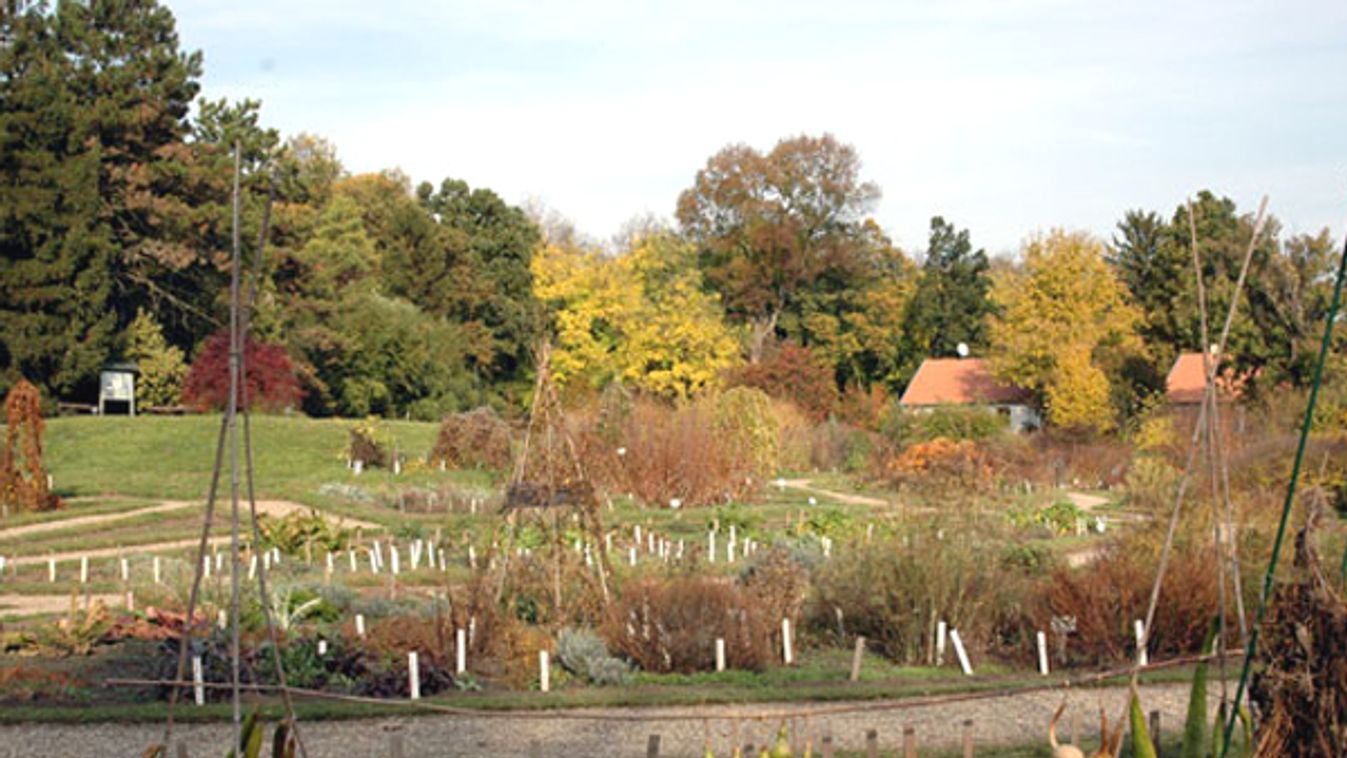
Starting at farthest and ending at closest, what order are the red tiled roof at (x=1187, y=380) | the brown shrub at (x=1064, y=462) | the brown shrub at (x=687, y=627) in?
the red tiled roof at (x=1187, y=380) → the brown shrub at (x=1064, y=462) → the brown shrub at (x=687, y=627)

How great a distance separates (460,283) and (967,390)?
18.1 m

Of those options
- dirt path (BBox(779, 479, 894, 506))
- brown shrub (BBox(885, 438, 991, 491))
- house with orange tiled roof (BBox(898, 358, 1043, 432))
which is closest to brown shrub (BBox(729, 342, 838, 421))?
house with orange tiled roof (BBox(898, 358, 1043, 432))

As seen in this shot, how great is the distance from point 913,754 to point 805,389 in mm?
37668

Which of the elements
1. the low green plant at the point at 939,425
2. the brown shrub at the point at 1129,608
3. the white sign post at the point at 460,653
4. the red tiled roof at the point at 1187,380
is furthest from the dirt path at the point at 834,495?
the white sign post at the point at 460,653

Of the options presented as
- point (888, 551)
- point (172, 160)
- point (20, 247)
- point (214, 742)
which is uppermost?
point (172, 160)

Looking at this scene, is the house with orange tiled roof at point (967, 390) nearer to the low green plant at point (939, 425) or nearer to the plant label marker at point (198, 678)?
the low green plant at point (939, 425)

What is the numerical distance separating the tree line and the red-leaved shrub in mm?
222

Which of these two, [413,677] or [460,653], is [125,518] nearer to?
[460,653]

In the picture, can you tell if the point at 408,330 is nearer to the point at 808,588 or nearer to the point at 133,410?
the point at 133,410

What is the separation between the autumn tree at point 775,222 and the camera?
57.3m

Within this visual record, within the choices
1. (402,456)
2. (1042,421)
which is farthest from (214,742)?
(1042,421)

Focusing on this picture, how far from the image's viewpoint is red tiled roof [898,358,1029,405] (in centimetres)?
4962

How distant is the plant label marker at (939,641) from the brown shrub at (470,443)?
19.3 metres

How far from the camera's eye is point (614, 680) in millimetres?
9820
